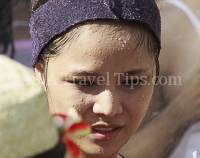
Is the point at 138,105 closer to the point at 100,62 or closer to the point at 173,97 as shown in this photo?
the point at 100,62

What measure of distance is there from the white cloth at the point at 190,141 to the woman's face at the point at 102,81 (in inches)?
31.6

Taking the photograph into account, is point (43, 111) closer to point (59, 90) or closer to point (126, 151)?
point (59, 90)

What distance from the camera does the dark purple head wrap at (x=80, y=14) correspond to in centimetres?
81

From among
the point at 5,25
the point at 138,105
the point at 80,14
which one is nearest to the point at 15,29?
the point at 5,25

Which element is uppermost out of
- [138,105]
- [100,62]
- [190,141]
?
[100,62]

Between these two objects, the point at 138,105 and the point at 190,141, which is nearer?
the point at 138,105

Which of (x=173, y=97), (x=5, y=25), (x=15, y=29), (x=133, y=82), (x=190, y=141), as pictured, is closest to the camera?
(x=133, y=82)

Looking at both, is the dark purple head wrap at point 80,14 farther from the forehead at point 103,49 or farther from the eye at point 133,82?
the eye at point 133,82

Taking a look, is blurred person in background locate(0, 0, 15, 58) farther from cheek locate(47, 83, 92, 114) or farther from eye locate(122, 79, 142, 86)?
eye locate(122, 79, 142, 86)

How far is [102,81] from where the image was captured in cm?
78

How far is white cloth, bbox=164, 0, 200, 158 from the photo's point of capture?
1495 millimetres

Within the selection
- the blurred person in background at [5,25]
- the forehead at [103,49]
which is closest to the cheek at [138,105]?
the forehead at [103,49]

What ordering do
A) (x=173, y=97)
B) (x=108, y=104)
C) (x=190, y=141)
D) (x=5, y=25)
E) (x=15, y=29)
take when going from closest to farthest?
1. (x=108, y=104)
2. (x=190, y=141)
3. (x=173, y=97)
4. (x=5, y=25)
5. (x=15, y=29)

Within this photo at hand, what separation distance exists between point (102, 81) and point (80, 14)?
8.8 inches
